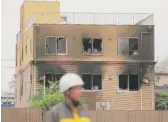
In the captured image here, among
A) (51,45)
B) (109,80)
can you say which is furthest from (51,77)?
(109,80)

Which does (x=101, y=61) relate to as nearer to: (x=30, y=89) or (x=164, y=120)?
(x=30, y=89)

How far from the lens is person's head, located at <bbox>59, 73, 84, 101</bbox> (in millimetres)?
4664

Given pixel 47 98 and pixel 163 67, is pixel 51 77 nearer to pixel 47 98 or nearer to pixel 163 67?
pixel 47 98

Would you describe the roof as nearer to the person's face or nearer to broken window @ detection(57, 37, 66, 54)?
broken window @ detection(57, 37, 66, 54)

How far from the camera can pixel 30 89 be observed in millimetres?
47375

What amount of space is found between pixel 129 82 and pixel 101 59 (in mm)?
2669

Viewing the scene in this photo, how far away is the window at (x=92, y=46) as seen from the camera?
45.5m

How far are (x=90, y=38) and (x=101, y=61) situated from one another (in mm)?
1860

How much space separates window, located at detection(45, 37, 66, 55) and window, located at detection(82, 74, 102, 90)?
2.52m

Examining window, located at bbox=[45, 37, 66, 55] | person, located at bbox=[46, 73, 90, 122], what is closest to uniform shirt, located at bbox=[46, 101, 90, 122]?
person, located at bbox=[46, 73, 90, 122]

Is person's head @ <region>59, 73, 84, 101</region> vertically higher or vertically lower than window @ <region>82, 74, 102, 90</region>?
higher

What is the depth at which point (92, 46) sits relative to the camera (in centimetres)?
4559

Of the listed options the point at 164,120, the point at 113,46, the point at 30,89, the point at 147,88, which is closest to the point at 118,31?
the point at 113,46

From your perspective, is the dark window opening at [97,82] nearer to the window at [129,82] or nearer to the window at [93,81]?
the window at [93,81]
